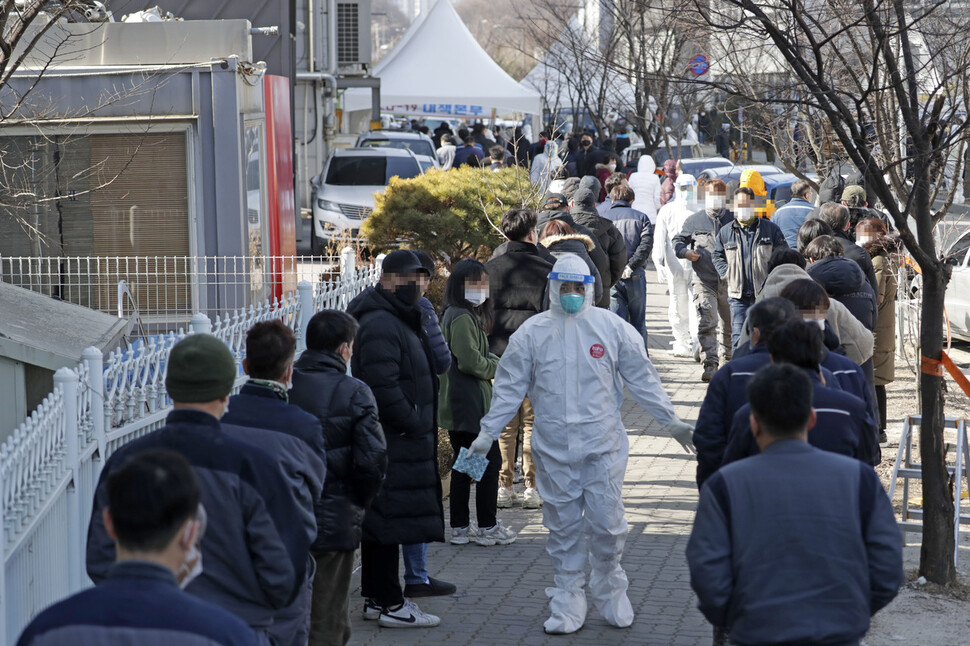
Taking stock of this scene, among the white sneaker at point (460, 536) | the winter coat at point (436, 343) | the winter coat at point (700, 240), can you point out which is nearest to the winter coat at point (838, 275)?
the winter coat at point (436, 343)

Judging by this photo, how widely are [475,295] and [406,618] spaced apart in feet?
6.50

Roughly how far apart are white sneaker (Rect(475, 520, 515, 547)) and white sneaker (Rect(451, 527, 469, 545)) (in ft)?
0.24

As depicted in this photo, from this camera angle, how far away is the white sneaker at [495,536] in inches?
286

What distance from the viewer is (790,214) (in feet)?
37.8

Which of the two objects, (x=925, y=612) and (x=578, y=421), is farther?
(x=925, y=612)

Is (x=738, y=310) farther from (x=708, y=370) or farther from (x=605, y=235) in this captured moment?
(x=708, y=370)

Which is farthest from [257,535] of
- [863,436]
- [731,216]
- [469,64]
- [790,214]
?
[469,64]

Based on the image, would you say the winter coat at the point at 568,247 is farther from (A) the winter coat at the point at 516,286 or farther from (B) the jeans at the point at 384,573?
(B) the jeans at the point at 384,573

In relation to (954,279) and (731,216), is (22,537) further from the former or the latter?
(954,279)

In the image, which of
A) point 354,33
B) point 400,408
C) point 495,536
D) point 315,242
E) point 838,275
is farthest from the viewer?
point 354,33

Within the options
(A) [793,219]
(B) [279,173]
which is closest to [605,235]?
(A) [793,219]

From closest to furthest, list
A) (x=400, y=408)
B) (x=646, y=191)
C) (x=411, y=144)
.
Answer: (x=400, y=408) < (x=646, y=191) < (x=411, y=144)

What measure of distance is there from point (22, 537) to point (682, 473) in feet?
18.7

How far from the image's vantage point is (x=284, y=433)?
12.6ft
